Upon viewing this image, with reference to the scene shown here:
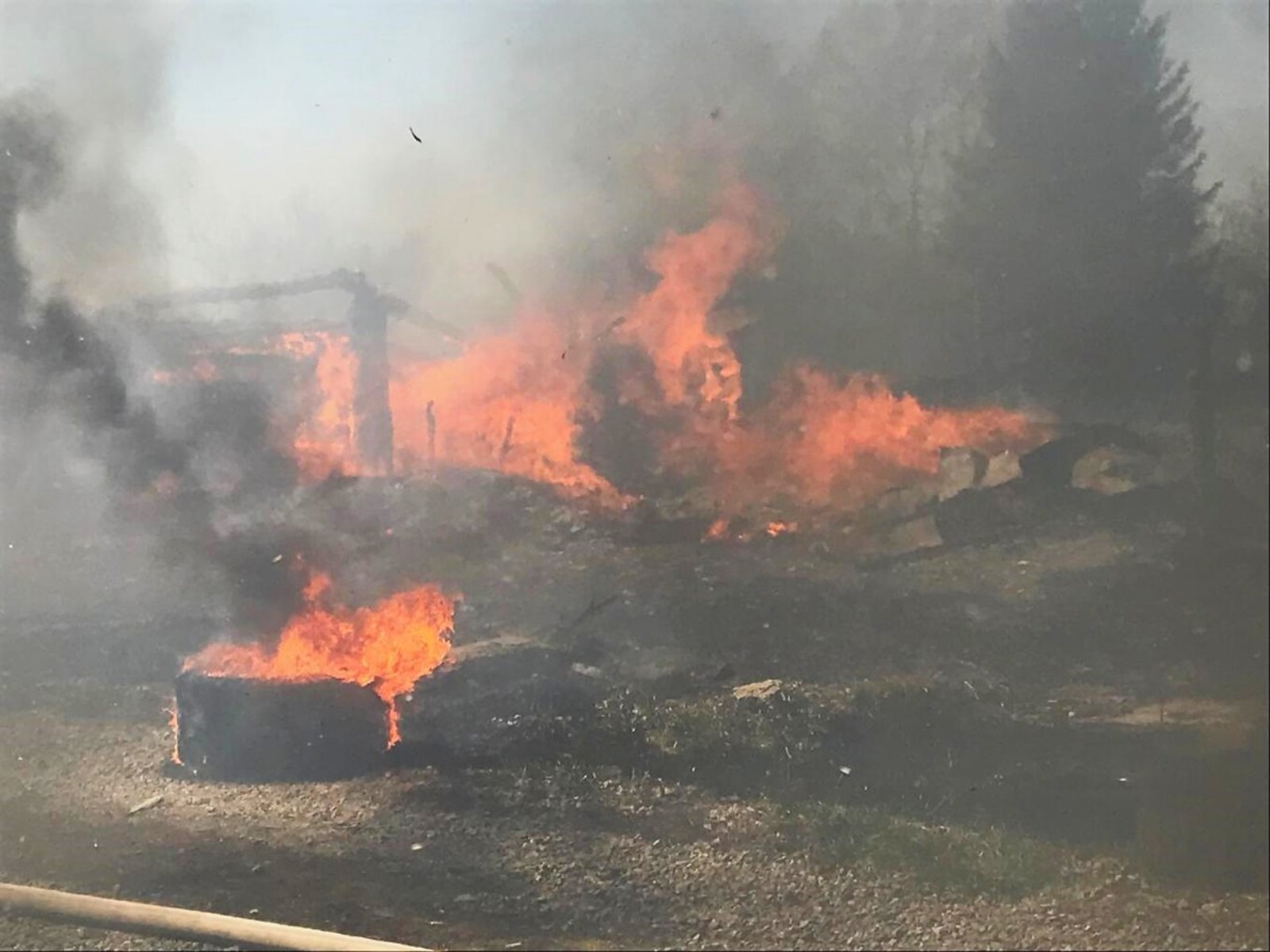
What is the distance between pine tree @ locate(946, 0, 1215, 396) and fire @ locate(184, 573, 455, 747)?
83.6 inches

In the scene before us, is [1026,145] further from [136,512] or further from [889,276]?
[136,512]

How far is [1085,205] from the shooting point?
2805 millimetres

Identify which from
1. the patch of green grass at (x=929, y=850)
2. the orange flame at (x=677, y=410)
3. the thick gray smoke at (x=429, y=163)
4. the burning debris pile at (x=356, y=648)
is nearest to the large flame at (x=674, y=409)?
the orange flame at (x=677, y=410)

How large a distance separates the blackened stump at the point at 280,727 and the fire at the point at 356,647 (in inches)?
1.5

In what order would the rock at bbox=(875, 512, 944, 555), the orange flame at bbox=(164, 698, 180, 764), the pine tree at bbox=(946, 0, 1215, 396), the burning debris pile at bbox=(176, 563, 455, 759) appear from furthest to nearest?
the orange flame at bbox=(164, 698, 180, 764) < the burning debris pile at bbox=(176, 563, 455, 759) < the rock at bbox=(875, 512, 944, 555) < the pine tree at bbox=(946, 0, 1215, 396)

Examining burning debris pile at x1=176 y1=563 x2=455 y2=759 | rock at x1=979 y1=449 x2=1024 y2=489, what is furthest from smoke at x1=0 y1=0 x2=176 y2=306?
rock at x1=979 y1=449 x2=1024 y2=489

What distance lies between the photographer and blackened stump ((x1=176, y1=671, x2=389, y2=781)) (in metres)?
3.25

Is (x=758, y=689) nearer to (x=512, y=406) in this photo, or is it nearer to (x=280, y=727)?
(x=512, y=406)

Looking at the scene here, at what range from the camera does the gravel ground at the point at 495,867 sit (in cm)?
282

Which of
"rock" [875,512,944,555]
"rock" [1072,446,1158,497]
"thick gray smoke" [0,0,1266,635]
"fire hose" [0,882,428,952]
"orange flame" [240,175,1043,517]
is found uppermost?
"thick gray smoke" [0,0,1266,635]

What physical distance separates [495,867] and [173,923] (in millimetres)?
1133

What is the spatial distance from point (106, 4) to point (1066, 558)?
383 cm

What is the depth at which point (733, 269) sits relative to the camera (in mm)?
3012

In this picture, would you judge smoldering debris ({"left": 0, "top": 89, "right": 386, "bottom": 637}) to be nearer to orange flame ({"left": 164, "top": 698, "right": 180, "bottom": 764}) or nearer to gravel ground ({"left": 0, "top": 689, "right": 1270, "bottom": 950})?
orange flame ({"left": 164, "top": 698, "right": 180, "bottom": 764})
